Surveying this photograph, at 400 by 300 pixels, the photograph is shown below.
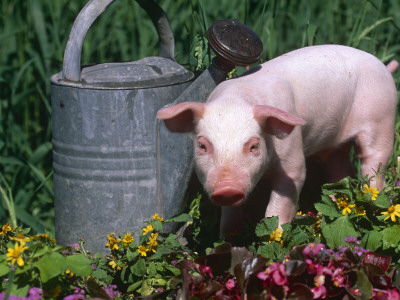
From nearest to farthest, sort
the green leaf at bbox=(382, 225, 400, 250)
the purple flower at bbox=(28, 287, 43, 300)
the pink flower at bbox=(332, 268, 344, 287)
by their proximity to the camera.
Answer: the purple flower at bbox=(28, 287, 43, 300) → the pink flower at bbox=(332, 268, 344, 287) → the green leaf at bbox=(382, 225, 400, 250)

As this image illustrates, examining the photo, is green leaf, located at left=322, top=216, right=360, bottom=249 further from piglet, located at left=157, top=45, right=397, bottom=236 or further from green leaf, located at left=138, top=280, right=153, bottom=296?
green leaf, located at left=138, top=280, right=153, bottom=296

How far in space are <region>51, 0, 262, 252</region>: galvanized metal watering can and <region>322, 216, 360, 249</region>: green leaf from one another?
76cm

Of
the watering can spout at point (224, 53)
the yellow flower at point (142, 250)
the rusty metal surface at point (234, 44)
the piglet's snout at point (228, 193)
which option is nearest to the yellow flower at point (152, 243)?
the yellow flower at point (142, 250)

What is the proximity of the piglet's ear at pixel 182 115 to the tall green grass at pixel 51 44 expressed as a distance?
3.23 ft

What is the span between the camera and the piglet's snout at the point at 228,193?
2080 millimetres

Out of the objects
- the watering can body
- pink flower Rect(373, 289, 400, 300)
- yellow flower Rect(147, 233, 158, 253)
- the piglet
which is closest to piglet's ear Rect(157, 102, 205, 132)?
the piglet

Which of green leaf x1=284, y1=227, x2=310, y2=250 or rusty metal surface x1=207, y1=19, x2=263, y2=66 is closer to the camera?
green leaf x1=284, y1=227, x2=310, y2=250

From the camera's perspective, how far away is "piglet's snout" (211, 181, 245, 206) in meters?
2.08

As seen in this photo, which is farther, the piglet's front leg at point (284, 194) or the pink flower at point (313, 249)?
the piglet's front leg at point (284, 194)

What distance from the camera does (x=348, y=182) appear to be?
7.52 feet

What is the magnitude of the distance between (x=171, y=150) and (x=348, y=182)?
2.66ft

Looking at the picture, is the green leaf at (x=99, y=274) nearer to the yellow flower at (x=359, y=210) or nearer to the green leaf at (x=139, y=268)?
the green leaf at (x=139, y=268)

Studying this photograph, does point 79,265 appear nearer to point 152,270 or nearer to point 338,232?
point 152,270

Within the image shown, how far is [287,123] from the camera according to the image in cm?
219
